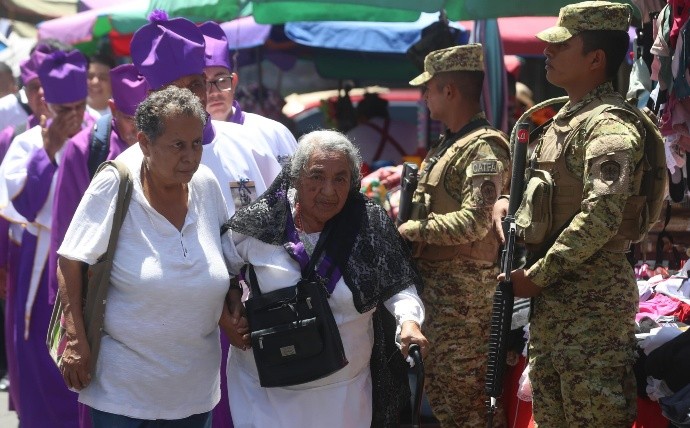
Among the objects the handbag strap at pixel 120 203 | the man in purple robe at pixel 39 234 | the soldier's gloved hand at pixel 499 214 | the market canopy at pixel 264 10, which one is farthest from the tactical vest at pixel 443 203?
the market canopy at pixel 264 10

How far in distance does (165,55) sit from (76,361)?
1603 mm

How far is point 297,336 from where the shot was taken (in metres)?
4.38

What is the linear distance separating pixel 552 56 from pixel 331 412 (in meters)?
1.69

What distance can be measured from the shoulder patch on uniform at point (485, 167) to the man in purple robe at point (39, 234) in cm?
250

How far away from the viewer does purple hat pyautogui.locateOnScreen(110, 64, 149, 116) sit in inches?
231

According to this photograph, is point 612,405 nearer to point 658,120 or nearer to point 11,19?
point 658,120

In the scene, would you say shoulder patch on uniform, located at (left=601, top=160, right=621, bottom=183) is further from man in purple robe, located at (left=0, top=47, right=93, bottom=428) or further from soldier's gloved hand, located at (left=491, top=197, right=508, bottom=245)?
man in purple robe, located at (left=0, top=47, right=93, bottom=428)

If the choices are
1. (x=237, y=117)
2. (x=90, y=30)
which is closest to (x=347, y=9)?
(x=237, y=117)

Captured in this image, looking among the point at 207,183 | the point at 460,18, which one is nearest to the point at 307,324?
the point at 207,183

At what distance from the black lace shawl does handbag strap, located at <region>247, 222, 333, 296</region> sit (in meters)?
0.02

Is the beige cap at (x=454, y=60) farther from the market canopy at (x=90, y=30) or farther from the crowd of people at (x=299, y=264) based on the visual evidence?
the market canopy at (x=90, y=30)

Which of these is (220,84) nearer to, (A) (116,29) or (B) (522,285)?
(B) (522,285)

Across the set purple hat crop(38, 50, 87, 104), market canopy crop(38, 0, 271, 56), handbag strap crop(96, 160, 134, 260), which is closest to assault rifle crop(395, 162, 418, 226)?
handbag strap crop(96, 160, 134, 260)

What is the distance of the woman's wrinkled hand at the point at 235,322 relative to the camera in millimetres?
4480
